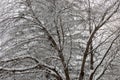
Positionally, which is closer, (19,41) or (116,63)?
(19,41)

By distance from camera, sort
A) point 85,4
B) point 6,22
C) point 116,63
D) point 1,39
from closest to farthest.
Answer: point 6,22 < point 85,4 < point 116,63 < point 1,39

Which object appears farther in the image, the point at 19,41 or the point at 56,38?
the point at 56,38

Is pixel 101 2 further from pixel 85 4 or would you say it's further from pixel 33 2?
pixel 33 2

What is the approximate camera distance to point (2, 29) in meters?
7.11

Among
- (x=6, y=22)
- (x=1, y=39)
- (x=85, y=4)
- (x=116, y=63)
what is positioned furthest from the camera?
(x=1, y=39)

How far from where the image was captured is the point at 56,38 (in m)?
7.78

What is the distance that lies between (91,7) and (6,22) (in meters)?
2.33

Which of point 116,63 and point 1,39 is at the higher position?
point 1,39

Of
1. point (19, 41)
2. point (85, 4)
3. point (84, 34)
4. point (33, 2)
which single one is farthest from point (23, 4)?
point (84, 34)

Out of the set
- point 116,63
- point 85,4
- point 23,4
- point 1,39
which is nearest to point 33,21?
point 23,4

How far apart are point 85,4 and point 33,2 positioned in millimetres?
1489

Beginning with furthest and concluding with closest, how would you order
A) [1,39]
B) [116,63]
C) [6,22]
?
[1,39]
[116,63]
[6,22]

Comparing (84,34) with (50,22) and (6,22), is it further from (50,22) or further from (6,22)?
(6,22)

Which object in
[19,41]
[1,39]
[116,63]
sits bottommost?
[116,63]
